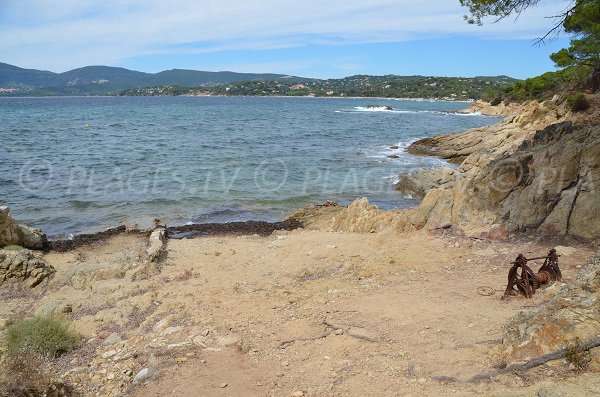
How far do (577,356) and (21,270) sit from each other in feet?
40.5

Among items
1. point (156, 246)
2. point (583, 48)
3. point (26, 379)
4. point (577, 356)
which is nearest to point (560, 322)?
point (577, 356)

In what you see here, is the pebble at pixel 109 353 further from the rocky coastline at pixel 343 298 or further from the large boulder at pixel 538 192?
the large boulder at pixel 538 192

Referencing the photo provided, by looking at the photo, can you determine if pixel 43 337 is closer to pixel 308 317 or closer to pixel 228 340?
pixel 228 340

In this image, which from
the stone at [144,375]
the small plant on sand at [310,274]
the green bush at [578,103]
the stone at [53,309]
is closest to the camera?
the stone at [144,375]

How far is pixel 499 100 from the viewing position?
321 ft

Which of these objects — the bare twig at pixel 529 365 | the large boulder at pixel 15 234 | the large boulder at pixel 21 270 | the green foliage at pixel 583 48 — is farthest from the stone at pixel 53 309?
the green foliage at pixel 583 48

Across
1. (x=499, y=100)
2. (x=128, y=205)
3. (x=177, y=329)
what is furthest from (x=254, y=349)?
(x=499, y=100)

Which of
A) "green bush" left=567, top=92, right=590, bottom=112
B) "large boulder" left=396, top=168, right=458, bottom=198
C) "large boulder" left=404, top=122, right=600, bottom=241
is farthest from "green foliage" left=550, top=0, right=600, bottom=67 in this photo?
"large boulder" left=404, top=122, right=600, bottom=241

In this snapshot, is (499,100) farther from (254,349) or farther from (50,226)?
(254,349)

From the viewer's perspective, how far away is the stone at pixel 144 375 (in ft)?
21.7

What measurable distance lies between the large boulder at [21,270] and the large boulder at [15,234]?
252cm

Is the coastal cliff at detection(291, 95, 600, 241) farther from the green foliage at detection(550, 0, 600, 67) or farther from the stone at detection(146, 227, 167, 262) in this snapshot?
the green foliage at detection(550, 0, 600, 67)

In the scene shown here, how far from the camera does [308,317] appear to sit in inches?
334

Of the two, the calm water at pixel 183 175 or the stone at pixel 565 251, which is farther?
the calm water at pixel 183 175
